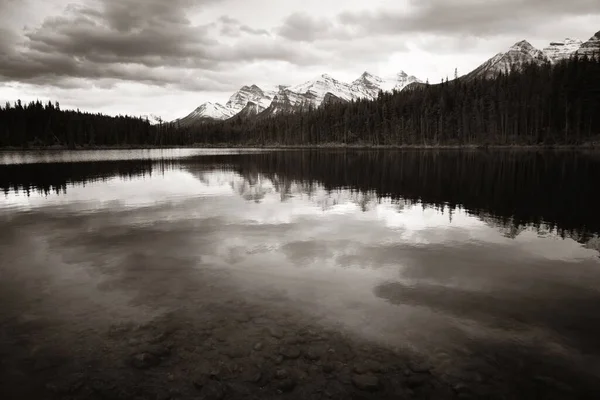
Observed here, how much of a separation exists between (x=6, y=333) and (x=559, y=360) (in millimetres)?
11790

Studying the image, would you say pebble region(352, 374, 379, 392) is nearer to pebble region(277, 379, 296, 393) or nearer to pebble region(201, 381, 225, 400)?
pebble region(277, 379, 296, 393)

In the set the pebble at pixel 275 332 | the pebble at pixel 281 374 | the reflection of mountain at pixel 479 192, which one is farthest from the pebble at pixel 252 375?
the reflection of mountain at pixel 479 192

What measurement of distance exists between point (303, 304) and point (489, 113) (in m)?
140

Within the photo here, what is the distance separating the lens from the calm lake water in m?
6.92

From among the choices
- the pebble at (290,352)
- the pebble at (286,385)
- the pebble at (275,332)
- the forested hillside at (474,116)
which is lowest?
the pebble at (286,385)

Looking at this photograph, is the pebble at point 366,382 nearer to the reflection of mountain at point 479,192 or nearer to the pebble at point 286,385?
the pebble at point 286,385

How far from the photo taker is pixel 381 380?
22.4 ft

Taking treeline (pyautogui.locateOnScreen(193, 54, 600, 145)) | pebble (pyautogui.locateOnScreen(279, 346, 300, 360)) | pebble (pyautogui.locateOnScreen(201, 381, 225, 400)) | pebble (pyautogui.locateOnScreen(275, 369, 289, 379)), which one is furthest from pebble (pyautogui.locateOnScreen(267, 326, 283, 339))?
treeline (pyautogui.locateOnScreen(193, 54, 600, 145))

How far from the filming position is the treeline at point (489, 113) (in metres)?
104

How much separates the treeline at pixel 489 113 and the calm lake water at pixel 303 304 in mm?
103815

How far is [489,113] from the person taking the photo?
130 metres

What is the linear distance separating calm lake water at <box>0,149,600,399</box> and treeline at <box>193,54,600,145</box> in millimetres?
103815

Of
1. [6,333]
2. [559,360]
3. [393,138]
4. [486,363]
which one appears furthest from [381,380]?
[393,138]

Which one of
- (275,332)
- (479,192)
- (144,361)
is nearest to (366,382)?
(275,332)
